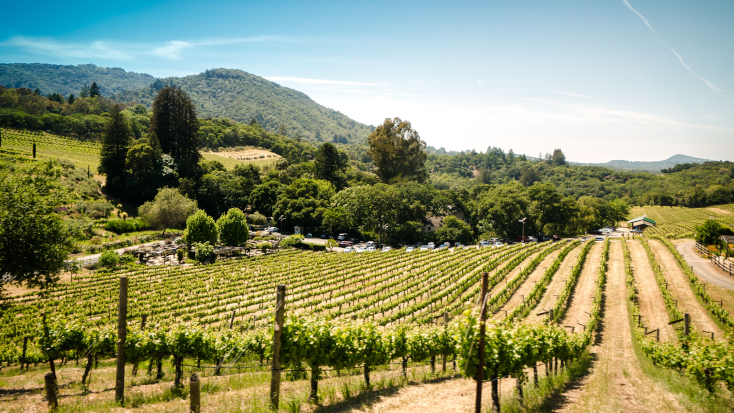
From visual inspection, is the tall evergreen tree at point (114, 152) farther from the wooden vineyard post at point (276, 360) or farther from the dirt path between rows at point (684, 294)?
the dirt path between rows at point (684, 294)

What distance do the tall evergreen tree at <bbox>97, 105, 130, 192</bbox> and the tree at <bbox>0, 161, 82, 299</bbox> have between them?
5919cm

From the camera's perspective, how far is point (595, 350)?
57.4ft

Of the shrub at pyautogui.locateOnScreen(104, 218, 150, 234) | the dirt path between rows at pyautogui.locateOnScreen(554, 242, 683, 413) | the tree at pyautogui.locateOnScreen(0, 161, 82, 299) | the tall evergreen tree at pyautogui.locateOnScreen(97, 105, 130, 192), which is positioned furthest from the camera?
the tall evergreen tree at pyautogui.locateOnScreen(97, 105, 130, 192)

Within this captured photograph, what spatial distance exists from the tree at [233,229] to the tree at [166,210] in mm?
13277

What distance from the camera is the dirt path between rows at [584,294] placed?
2258cm

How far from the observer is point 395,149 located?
2879 inches

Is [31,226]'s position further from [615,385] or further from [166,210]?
[166,210]

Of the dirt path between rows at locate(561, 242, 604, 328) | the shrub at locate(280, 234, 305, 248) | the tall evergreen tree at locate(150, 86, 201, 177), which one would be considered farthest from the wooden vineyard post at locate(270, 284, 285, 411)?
the tall evergreen tree at locate(150, 86, 201, 177)

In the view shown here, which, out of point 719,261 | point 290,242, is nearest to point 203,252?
point 290,242

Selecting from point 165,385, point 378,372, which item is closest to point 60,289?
point 165,385

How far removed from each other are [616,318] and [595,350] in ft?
22.7

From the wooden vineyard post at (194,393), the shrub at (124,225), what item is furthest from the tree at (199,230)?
the wooden vineyard post at (194,393)

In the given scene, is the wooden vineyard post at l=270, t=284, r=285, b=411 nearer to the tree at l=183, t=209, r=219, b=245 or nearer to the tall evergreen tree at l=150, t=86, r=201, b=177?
the tree at l=183, t=209, r=219, b=245

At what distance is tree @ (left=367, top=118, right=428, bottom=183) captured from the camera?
241 feet
